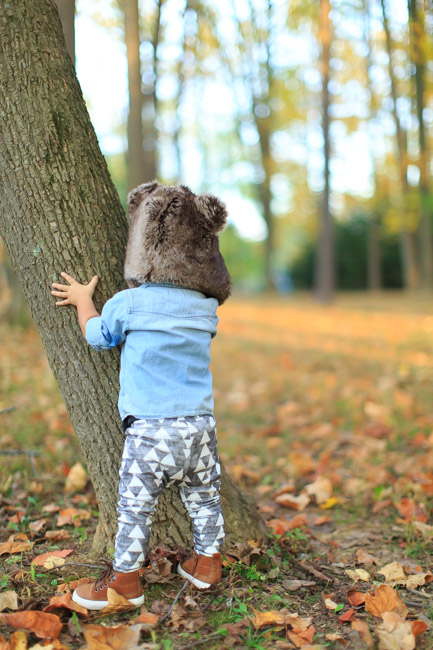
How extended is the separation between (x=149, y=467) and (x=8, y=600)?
727mm

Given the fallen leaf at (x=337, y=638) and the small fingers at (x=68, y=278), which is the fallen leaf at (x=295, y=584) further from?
the small fingers at (x=68, y=278)

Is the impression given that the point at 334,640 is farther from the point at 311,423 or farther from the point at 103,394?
the point at 311,423

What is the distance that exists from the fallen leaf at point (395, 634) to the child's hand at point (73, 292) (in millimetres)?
1729

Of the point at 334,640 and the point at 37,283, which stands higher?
the point at 37,283

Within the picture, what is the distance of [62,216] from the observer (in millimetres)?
2340

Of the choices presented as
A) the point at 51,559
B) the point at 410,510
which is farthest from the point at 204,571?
the point at 410,510

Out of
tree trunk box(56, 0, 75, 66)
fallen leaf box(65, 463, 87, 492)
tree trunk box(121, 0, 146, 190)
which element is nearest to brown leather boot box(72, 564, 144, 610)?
fallen leaf box(65, 463, 87, 492)

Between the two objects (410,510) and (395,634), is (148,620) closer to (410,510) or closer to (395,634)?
(395,634)

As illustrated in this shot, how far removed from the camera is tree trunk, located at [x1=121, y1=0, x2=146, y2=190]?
25.8ft

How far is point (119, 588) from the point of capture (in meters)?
2.12

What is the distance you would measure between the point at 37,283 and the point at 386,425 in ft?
11.3

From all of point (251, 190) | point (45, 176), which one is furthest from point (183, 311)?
point (251, 190)

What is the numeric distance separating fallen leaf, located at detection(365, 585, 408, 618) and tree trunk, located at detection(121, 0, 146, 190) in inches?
278

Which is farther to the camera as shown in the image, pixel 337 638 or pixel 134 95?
pixel 134 95
